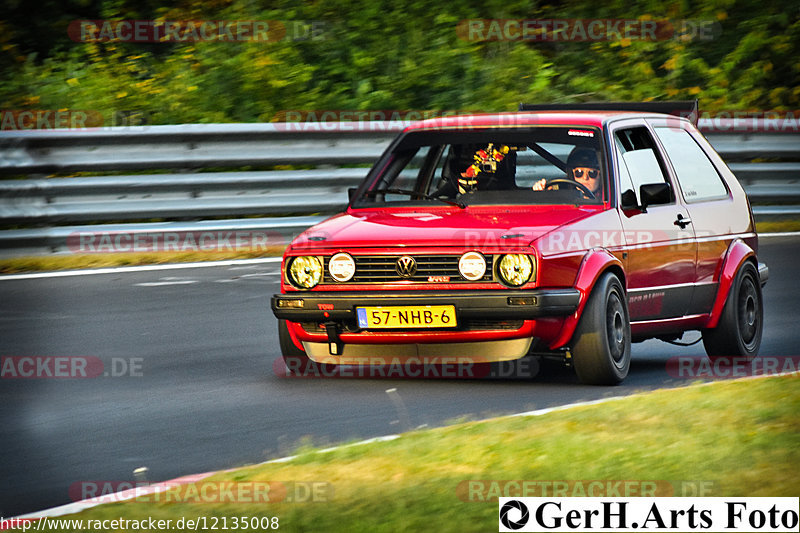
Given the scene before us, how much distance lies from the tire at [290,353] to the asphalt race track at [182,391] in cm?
14

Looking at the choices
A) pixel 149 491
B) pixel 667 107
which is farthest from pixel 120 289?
pixel 149 491

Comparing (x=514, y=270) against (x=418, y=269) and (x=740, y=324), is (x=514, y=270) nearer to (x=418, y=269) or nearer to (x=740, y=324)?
(x=418, y=269)

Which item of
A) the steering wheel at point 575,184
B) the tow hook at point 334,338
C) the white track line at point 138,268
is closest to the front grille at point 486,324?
the tow hook at point 334,338

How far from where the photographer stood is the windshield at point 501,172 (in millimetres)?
9219

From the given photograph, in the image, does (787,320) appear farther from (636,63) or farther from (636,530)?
(636,63)

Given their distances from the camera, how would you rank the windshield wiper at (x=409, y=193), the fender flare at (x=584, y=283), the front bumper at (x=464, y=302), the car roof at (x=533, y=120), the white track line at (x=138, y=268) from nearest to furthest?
1. the front bumper at (x=464, y=302)
2. the fender flare at (x=584, y=283)
3. the windshield wiper at (x=409, y=193)
4. the car roof at (x=533, y=120)
5. the white track line at (x=138, y=268)

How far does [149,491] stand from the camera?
5.79 m

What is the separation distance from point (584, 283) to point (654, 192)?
94cm

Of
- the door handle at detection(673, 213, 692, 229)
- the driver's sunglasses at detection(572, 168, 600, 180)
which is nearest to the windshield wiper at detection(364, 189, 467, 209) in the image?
the driver's sunglasses at detection(572, 168, 600, 180)

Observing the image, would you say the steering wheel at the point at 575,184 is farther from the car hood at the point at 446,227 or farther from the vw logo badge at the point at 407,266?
the vw logo badge at the point at 407,266

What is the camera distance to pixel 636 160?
956 cm

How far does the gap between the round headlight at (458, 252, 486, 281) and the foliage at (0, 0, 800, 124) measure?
9470mm

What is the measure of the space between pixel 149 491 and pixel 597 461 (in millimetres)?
1703

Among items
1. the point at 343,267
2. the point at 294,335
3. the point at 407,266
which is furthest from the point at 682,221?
the point at 294,335
